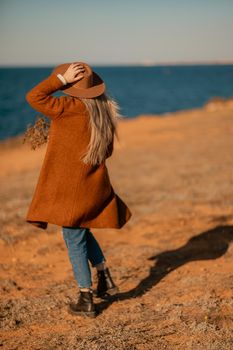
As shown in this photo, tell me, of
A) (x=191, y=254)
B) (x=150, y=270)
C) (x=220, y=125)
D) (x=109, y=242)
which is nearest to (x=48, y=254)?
(x=109, y=242)

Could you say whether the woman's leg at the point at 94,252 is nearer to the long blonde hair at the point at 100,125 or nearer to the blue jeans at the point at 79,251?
the blue jeans at the point at 79,251

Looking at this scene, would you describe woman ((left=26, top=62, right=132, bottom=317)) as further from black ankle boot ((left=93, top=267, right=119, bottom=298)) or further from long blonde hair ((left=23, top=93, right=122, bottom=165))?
black ankle boot ((left=93, top=267, right=119, bottom=298))

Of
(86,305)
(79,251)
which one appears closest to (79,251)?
(79,251)

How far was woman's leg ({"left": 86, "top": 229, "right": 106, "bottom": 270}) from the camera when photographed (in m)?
4.18

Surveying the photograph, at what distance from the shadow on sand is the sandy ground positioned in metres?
0.01

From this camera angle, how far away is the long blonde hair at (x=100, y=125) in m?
3.71

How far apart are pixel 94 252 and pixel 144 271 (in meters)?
1.23

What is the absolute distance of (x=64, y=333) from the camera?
149 inches

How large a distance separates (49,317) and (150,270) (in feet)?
4.99

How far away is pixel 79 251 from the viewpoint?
4000 mm

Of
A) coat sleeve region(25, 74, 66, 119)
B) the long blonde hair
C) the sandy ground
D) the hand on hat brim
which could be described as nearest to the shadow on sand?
the sandy ground

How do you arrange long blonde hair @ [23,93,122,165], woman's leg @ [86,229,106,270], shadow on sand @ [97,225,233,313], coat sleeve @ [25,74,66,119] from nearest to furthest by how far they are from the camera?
1. coat sleeve @ [25,74,66,119]
2. long blonde hair @ [23,93,122,165]
3. woman's leg @ [86,229,106,270]
4. shadow on sand @ [97,225,233,313]

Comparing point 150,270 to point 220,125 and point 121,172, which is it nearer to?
point 121,172

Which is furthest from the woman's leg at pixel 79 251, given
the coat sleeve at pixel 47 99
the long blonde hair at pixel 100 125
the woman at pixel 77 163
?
the coat sleeve at pixel 47 99
